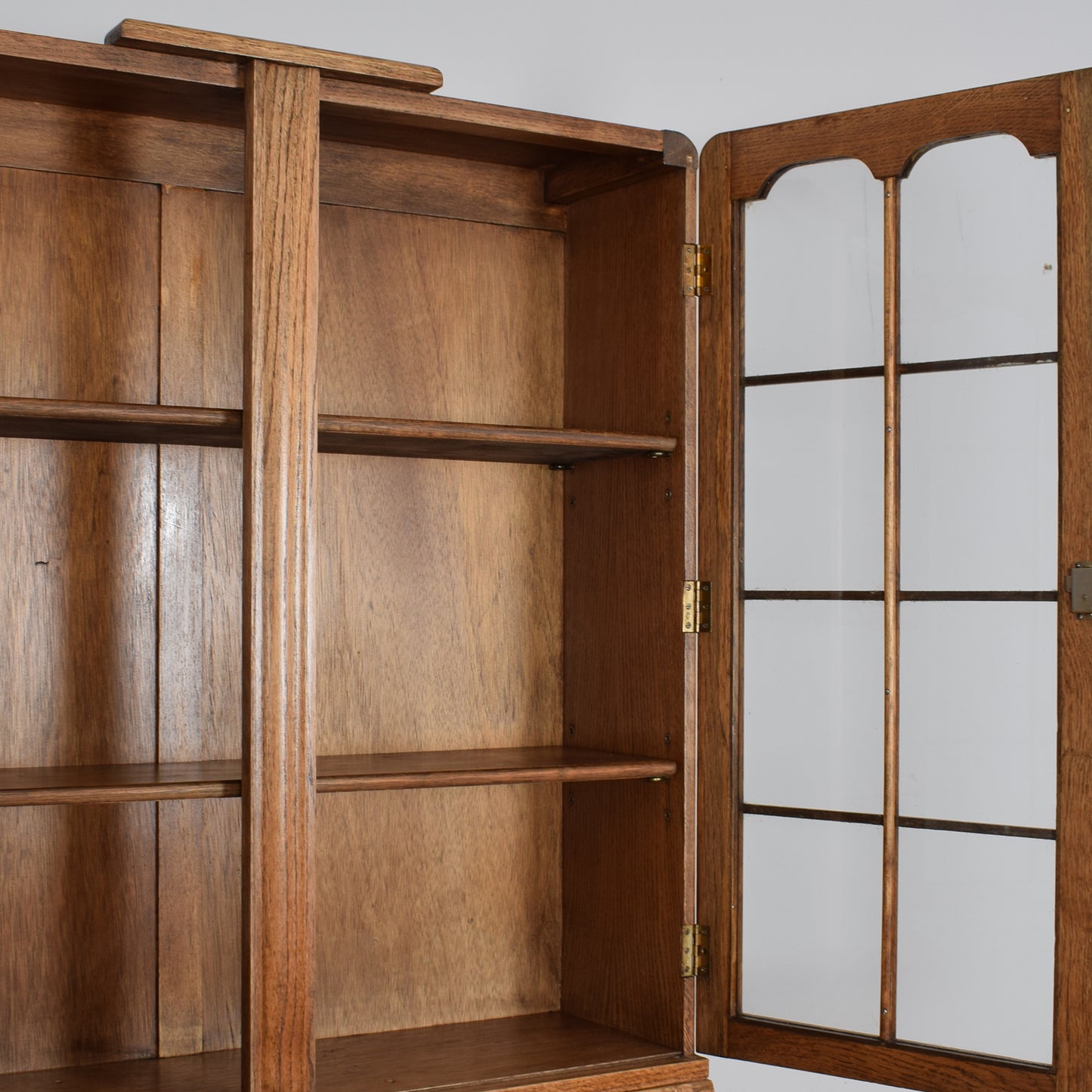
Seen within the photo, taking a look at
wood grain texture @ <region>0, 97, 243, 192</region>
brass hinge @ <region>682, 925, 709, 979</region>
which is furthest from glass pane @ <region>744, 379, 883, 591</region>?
wood grain texture @ <region>0, 97, 243, 192</region>

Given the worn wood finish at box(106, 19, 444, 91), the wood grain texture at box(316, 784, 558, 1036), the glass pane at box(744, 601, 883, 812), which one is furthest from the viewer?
the wood grain texture at box(316, 784, 558, 1036)

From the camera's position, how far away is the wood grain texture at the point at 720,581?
2.51 m

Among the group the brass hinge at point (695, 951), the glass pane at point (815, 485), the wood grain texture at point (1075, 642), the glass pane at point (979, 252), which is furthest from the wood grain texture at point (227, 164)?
the brass hinge at point (695, 951)

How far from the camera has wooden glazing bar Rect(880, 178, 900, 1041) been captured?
94.2 inches

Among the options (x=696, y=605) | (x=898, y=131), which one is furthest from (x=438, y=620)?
(x=898, y=131)

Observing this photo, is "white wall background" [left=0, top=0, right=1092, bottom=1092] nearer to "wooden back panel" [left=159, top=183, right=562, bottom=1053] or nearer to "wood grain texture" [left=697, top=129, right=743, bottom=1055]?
"wooden back panel" [left=159, top=183, right=562, bottom=1053]

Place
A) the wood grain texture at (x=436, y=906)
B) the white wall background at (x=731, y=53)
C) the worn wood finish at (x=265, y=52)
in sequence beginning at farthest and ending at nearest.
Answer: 1. the white wall background at (x=731, y=53)
2. the wood grain texture at (x=436, y=906)
3. the worn wood finish at (x=265, y=52)

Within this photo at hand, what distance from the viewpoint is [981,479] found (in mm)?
2361

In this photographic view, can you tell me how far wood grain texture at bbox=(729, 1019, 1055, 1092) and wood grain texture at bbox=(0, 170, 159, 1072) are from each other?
106cm

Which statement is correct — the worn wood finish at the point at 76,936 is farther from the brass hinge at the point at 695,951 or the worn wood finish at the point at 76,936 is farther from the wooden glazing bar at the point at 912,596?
the wooden glazing bar at the point at 912,596

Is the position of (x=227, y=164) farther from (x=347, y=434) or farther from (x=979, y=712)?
(x=979, y=712)

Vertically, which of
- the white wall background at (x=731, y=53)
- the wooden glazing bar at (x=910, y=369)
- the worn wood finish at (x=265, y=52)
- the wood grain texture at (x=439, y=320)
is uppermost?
the white wall background at (x=731, y=53)

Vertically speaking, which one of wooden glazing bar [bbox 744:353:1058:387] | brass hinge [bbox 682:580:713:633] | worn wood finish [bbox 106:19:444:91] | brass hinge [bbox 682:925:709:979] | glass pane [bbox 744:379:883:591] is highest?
worn wood finish [bbox 106:19:444:91]

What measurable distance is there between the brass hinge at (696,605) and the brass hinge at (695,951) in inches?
20.9
